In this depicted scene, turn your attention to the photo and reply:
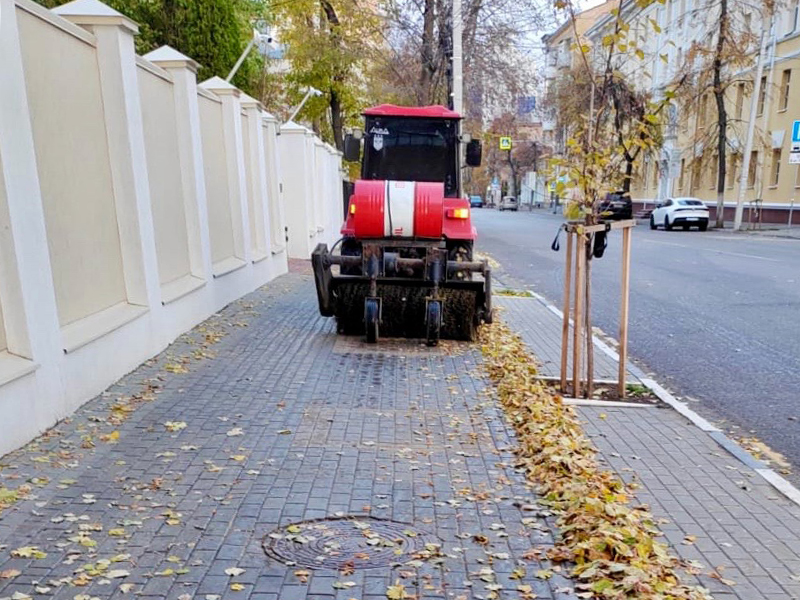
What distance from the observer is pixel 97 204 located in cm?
629

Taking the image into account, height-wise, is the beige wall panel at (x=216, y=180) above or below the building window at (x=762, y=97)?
below

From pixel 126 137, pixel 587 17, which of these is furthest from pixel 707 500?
pixel 587 17

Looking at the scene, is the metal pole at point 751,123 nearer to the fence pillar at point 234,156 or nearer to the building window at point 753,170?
the building window at point 753,170

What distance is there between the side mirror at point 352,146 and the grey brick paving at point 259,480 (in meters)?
4.01

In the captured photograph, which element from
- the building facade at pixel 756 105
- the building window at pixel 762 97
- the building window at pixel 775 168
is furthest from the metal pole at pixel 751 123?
the building window at pixel 775 168

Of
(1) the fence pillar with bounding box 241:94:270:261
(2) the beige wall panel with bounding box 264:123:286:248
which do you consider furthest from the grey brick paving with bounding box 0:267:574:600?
(2) the beige wall panel with bounding box 264:123:286:248

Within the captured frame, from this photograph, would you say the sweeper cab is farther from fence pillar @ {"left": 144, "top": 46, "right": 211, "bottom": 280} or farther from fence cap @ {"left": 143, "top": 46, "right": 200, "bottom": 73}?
fence cap @ {"left": 143, "top": 46, "right": 200, "bottom": 73}

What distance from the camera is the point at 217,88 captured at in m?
10.7

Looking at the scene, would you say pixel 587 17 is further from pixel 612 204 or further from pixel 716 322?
pixel 612 204

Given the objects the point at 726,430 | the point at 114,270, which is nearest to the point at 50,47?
the point at 114,270

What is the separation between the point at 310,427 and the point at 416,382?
1579 mm

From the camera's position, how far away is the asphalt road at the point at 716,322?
→ 6254mm

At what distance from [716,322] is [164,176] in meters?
7.73

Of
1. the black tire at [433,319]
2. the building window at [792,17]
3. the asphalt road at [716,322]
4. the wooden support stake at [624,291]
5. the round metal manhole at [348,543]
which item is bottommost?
the asphalt road at [716,322]
